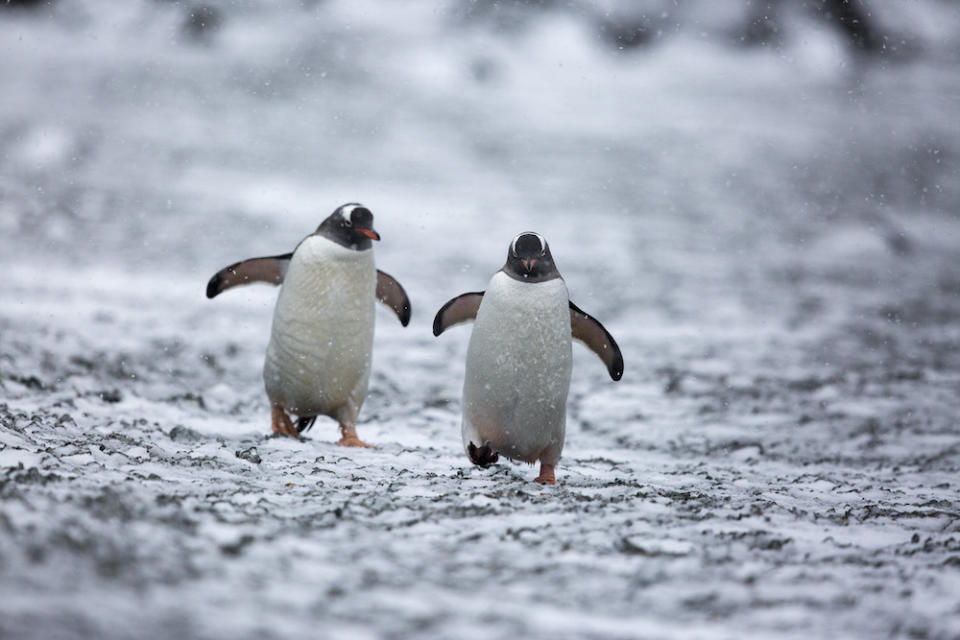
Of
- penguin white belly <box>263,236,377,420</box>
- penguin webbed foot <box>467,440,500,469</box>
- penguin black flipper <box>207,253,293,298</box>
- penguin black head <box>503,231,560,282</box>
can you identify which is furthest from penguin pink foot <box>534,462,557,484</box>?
Result: penguin black flipper <box>207,253,293,298</box>

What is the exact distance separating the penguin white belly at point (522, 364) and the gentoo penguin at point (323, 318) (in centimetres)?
72

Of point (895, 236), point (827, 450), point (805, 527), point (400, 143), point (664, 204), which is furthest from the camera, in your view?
point (400, 143)

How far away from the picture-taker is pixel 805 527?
308 cm

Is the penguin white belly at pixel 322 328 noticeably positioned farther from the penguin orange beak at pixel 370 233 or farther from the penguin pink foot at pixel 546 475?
the penguin pink foot at pixel 546 475

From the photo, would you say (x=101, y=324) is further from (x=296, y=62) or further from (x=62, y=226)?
(x=296, y=62)

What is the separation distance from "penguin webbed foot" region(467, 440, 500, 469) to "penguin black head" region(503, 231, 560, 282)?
2.15ft

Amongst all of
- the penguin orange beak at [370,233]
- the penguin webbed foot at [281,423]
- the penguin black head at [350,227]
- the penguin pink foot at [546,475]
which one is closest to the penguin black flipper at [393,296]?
the penguin black head at [350,227]

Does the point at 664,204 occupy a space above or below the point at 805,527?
above

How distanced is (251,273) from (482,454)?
143 cm

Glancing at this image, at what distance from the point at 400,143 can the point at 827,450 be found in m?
14.7

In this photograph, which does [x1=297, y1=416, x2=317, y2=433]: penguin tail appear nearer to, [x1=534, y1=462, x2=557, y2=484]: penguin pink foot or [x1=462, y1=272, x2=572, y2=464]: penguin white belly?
[x1=462, y1=272, x2=572, y2=464]: penguin white belly

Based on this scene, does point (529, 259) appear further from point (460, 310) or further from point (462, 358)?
point (462, 358)

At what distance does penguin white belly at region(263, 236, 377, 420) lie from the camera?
421 centimetres

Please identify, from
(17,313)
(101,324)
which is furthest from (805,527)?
(17,313)
